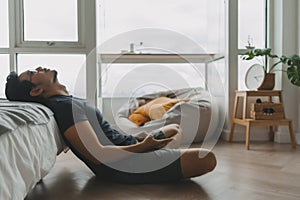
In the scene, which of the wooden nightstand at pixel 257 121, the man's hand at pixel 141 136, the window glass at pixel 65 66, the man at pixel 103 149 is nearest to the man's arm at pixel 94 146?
the man at pixel 103 149

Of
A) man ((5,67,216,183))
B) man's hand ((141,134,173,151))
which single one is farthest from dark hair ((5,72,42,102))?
man's hand ((141,134,173,151))

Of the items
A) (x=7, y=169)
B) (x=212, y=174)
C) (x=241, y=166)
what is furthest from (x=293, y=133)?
(x=7, y=169)

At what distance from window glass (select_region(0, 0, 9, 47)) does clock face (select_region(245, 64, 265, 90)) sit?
2.45 metres

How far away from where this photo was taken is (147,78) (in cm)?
409

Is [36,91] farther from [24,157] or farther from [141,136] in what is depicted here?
[141,136]

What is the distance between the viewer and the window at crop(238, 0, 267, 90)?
3.62 meters

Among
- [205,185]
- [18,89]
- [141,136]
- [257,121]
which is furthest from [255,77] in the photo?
[18,89]

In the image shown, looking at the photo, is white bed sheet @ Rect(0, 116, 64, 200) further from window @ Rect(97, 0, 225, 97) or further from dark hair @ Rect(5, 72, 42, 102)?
window @ Rect(97, 0, 225, 97)

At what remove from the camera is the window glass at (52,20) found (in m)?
3.60

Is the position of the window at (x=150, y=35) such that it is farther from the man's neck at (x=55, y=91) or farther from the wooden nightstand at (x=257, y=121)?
the man's neck at (x=55, y=91)

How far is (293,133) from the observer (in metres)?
3.12

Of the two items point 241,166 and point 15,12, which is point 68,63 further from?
point 241,166

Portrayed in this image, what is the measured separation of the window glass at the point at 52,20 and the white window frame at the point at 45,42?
1.8 inches

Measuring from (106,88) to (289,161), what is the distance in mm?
2188
